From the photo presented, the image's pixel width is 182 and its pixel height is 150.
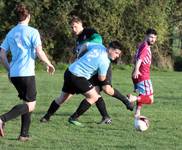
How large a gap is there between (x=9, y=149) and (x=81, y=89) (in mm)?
2000

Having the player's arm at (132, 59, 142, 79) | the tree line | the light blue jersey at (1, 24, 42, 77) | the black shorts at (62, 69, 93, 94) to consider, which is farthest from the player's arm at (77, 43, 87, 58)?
the tree line

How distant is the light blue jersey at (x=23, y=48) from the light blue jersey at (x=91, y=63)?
1.35 metres

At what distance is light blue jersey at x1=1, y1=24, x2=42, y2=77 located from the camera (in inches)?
303

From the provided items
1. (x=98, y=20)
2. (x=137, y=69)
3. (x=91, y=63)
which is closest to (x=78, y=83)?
(x=91, y=63)

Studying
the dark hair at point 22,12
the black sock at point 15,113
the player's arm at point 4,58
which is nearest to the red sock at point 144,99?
the black sock at point 15,113

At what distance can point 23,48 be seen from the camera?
25.3ft

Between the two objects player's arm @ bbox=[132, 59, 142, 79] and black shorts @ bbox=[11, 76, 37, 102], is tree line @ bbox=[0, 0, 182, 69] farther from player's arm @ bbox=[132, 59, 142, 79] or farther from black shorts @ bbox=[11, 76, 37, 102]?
black shorts @ bbox=[11, 76, 37, 102]

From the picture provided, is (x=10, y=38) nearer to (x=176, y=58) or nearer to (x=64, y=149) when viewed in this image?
(x=64, y=149)

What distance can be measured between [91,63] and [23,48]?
5.00 feet

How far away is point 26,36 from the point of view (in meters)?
7.68

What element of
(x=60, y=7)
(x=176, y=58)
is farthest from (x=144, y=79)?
(x=176, y=58)

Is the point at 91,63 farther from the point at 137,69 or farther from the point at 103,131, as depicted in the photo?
the point at 137,69

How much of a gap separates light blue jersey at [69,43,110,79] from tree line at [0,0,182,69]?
17692mm

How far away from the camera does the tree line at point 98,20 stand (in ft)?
88.7
